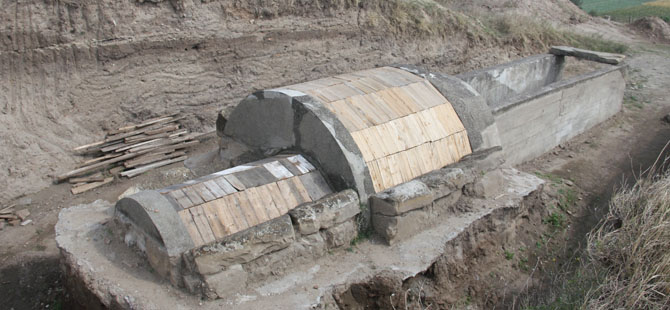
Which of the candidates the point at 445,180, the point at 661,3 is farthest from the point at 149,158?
the point at 661,3

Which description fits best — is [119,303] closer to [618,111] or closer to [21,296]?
[21,296]

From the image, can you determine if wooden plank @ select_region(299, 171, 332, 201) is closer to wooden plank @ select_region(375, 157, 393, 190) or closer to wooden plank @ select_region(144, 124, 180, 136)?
wooden plank @ select_region(375, 157, 393, 190)

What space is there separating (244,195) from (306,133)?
0.89m

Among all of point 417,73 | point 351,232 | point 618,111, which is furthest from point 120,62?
point 618,111

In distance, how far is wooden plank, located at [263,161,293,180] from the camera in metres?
4.67

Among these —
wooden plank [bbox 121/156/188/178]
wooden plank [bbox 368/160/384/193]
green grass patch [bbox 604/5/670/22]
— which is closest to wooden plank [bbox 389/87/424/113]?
wooden plank [bbox 368/160/384/193]

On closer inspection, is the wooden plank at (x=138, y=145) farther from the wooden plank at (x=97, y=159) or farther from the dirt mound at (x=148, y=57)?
the dirt mound at (x=148, y=57)

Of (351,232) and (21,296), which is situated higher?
(351,232)

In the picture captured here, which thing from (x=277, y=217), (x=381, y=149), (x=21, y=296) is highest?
(x=381, y=149)

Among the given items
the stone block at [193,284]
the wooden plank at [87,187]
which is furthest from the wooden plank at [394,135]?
the wooden plank at [87,187]

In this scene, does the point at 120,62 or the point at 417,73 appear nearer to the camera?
the point at 417,73

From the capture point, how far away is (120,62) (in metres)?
7.48

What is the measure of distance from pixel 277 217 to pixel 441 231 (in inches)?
61.1

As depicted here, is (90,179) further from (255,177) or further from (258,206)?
(258,206)
